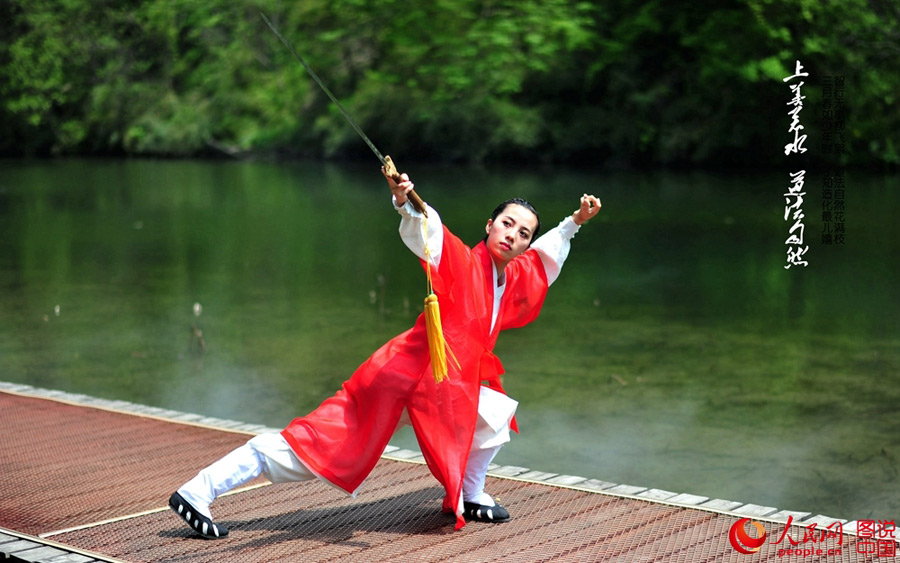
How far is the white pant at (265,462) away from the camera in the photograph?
3445 mm

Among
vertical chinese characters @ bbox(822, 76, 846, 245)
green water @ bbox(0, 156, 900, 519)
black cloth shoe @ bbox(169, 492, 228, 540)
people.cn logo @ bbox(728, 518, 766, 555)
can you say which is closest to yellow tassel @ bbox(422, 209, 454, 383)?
black cloth shoe @ bbox(169, 492, 228, 540)

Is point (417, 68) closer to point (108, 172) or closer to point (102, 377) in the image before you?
point (108, 172)

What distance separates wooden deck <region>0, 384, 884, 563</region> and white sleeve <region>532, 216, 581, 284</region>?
84 cm

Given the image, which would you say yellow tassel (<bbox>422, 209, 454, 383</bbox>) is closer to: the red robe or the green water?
the red robe

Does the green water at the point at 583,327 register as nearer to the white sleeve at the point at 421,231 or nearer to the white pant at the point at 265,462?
the white pant at the point at 265,462

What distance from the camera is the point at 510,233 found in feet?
11.9

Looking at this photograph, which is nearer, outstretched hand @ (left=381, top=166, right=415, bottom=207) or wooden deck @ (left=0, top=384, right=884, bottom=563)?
outstretched hand @ (left=381, top=166, right=415, bottom=207)

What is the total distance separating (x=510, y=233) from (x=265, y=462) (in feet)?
3.47

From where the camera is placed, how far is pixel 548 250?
3.79 metres

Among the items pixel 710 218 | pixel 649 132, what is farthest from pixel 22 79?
pixel 710 218

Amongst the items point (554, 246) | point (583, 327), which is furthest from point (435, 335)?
point (583, 327)

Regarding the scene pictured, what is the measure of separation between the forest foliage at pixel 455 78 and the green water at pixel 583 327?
4.70m

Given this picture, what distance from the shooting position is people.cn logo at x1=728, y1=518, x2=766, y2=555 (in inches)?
136

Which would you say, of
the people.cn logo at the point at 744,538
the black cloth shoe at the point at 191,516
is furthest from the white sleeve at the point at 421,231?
the people.cn logo at the point at 744,538
